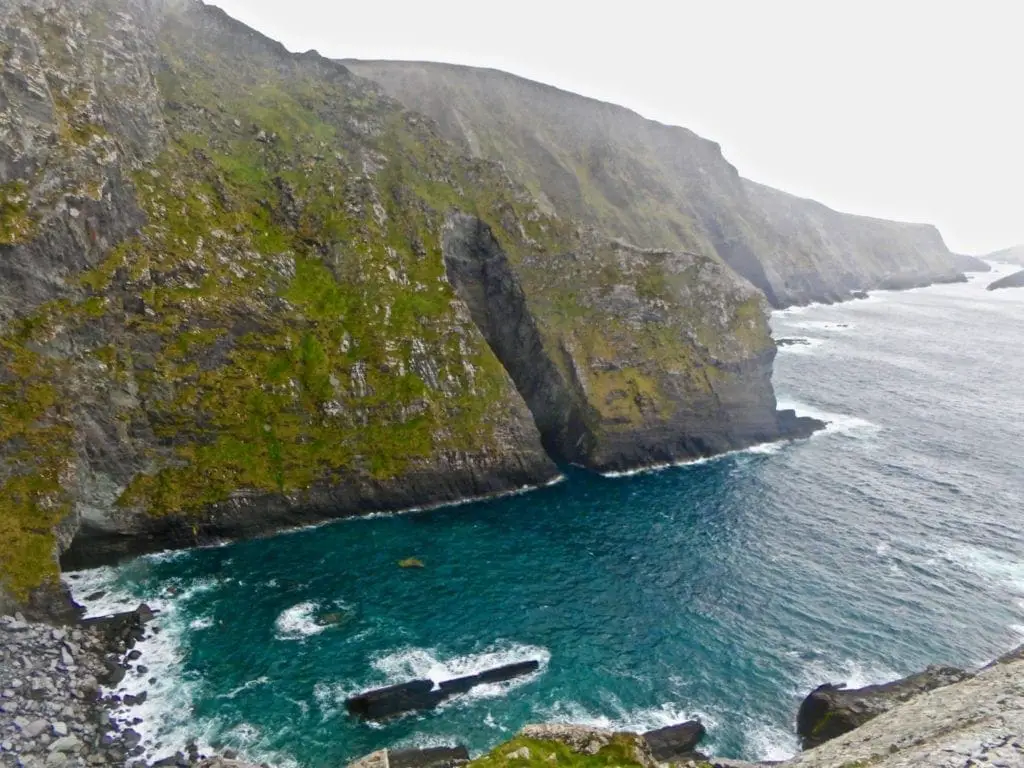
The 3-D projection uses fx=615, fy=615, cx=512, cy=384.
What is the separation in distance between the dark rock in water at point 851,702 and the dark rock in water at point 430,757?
66.0ft

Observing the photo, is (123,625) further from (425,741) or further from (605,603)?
(605,603)

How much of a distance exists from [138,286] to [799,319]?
160 m

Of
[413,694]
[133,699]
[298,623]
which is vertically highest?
[298,623]

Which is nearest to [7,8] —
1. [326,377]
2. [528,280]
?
[326,377]

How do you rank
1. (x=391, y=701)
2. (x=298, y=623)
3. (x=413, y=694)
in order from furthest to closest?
(x=298, y=623), (x=413, y=694), (x=391, y=701)

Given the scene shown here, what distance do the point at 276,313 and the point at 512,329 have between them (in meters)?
30.2

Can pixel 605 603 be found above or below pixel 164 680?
below

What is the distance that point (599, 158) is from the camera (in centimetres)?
14462

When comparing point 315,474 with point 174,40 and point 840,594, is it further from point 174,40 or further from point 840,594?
point 174,40

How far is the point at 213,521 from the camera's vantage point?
5378 cm

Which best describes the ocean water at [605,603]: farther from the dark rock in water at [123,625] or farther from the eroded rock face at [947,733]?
the eroded rock face at [947,733]

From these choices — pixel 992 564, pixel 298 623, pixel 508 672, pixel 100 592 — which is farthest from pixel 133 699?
pixel 992 564

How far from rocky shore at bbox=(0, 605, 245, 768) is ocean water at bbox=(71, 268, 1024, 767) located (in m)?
1.31

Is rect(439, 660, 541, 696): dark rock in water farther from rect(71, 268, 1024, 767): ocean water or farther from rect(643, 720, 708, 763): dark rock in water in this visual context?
rect(643, 720, 708, 763): dark rock in water
